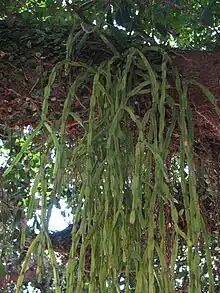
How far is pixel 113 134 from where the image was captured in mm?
889

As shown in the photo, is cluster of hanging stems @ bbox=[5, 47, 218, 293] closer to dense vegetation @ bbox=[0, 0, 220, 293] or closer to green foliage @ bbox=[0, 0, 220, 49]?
dense vegetation @ bbox=[0, 0, 220, 293]

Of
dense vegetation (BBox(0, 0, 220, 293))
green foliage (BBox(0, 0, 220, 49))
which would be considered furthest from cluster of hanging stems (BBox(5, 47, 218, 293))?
green foliage (BBox(0, 0, 220, 49))

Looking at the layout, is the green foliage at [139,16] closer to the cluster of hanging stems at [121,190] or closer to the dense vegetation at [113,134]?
the dense vegetation at [113,134]

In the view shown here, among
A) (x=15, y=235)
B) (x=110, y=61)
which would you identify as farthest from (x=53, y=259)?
(x=15, y=235)

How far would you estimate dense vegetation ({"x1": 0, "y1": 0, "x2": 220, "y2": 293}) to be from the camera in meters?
0.83

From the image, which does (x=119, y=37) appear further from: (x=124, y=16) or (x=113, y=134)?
(x=113, y=134)

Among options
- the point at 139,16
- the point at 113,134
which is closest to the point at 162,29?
the point at 139,16

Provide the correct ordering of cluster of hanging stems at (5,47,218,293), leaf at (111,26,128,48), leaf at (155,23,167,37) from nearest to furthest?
cluster of hanging stems at (5,47,218,293) → leaf at (111,26,128,48) → leaf at (155,23,167,37)

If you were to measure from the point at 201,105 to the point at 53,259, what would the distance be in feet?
1.38

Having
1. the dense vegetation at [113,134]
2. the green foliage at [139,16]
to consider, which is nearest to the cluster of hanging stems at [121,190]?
the dense vegetation at [113,134]

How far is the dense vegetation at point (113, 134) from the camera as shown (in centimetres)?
83

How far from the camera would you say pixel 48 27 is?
1.19 metres

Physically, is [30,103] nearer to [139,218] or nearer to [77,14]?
[77,14]

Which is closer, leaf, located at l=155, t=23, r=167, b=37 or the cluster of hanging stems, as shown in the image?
the cluster of hanging stems
